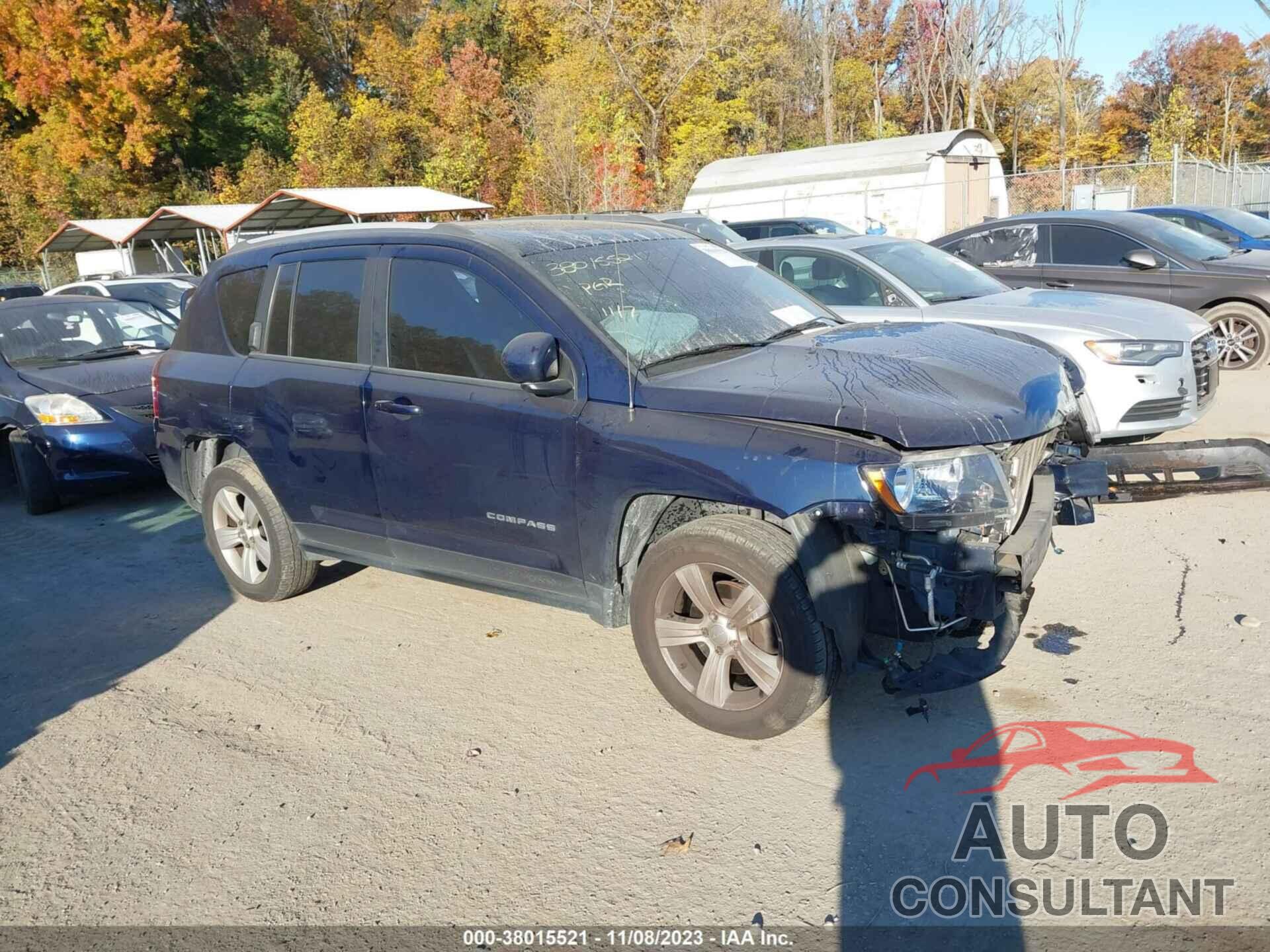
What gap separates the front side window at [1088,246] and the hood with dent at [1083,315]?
242cm

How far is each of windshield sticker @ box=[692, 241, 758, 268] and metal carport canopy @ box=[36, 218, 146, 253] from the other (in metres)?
28.2

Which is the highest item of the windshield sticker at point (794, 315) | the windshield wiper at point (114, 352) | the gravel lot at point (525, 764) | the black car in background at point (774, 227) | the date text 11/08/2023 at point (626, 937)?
the black car in background at point (774, 227)

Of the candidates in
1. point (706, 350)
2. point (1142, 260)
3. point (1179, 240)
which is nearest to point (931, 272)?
point (1142, 260)

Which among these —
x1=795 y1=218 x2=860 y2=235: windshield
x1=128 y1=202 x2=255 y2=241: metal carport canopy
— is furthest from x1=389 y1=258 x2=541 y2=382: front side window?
x1=128 y1=202 x2=255 y2=241: metal carport canopy

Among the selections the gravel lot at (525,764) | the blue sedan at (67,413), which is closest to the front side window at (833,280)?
the gravel lot at (525,764)

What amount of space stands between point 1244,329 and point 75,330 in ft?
35.9

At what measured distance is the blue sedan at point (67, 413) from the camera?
7.52 m

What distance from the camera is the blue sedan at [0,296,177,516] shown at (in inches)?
296

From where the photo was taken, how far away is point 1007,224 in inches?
398

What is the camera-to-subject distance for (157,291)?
13875 millimetres

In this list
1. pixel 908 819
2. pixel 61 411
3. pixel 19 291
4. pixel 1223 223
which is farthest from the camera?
pixel 19 291

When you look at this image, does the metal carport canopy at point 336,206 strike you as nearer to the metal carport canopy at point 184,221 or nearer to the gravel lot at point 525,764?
the metal carport canopy at point 184,221

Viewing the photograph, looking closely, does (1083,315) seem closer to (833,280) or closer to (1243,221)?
(833,280)

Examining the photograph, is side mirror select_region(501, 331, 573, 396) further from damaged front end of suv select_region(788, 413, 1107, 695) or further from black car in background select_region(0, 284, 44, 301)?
black car in background select_region(0, 284, 44, 301)
